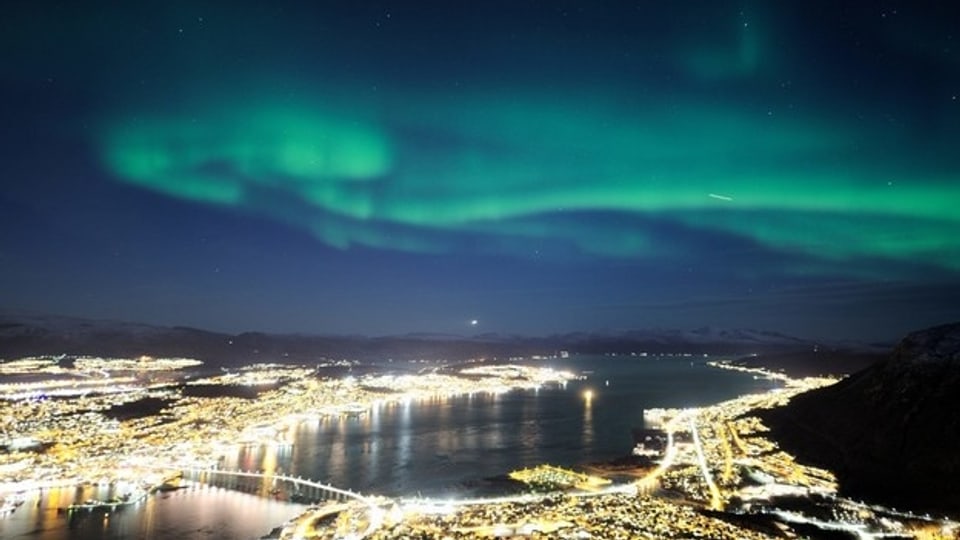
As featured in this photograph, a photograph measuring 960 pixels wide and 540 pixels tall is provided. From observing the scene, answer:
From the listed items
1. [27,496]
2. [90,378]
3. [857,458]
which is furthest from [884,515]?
[90,378]

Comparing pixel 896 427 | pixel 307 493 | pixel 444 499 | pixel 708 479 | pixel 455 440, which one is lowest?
pixel 455 440

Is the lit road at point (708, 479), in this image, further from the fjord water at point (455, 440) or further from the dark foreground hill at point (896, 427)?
the dark foreground hill at point (896, 427)

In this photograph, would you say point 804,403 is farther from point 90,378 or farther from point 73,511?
point 90,378

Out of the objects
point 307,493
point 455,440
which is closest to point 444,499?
point 307,493

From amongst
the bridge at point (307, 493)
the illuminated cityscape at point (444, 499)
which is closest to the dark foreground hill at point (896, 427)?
the illuminated cityscape at point (444, 499)

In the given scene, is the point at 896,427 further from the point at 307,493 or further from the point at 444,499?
the point at 307,493
